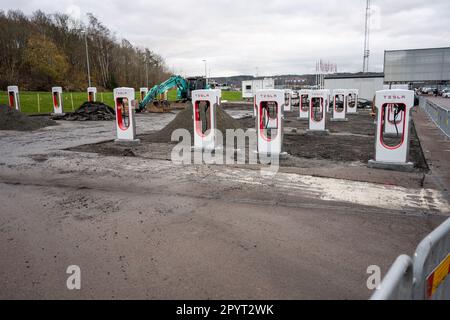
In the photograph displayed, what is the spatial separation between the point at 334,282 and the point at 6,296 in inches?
132

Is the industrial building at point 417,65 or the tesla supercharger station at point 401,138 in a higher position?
the industrial building at point 417,65

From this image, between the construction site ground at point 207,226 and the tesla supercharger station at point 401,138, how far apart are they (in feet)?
1.48

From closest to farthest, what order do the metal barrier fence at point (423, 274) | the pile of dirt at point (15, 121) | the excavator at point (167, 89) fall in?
the metal barrier fence at point (423, 274)
the pile of dirt at point (15, 121)
the excavator at point (167, 89)

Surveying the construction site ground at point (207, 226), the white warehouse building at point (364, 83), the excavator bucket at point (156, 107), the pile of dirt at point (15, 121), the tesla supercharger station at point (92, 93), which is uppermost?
the white warehouse building at point (364, 83)

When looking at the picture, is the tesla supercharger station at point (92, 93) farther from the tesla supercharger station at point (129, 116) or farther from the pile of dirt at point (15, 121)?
the tesla supercharger station at point (129, 116)

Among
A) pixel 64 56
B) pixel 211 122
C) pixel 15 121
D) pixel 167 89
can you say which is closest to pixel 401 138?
pixel 211 122

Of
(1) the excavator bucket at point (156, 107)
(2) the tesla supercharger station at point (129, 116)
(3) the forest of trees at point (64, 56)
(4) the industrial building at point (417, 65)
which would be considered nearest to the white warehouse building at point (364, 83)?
(1) the excavator bucket at point (156, 107)

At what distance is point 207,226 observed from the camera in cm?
522

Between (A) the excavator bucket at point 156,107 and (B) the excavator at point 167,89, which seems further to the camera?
(A) the excavator bucket at point 156,107

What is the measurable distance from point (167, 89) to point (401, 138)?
23.0m

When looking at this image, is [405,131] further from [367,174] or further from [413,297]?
[413,297]

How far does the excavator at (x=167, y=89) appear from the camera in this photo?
28.3 metres
